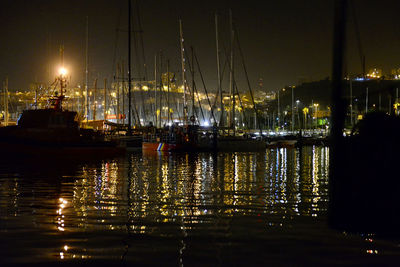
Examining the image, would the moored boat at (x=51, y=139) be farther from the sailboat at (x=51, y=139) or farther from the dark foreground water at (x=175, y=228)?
the dark foreground water at (x=175, y=228)

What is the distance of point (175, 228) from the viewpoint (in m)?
10.1

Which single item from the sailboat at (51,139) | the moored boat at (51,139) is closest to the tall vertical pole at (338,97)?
the sailboat at (51,139)

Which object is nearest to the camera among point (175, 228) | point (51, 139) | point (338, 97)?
point (338, 97)

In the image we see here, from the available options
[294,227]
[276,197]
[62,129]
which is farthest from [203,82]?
[294,227]

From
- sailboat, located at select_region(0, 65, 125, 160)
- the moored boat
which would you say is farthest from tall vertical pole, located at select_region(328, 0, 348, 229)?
the moored boat

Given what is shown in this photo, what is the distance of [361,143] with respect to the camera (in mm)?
9617

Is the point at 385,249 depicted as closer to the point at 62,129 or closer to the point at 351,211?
the point at 351,211

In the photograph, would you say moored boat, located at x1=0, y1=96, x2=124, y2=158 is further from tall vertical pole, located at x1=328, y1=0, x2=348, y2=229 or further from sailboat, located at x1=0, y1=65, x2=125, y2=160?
tall vertical pole, located at x1=328, y1=0, x2=348, y2=229

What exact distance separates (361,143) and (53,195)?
9.69 metres

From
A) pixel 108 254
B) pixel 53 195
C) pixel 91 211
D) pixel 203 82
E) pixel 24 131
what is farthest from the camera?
pixel 203 82

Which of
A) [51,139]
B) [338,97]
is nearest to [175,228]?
[338,97]

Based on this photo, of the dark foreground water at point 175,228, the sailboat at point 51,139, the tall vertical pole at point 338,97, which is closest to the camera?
the dark foreground water at point 175,228

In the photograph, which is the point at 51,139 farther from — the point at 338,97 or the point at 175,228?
the point at 338,97

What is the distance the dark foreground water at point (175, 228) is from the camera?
7.83 m
